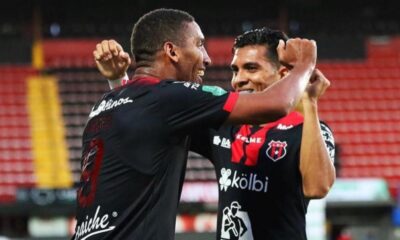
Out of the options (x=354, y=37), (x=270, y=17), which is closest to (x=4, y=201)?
(x=270, y=17)

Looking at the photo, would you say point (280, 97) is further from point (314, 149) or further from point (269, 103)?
point (314, 149)

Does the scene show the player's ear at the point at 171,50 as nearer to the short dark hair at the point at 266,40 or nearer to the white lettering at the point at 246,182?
the white lettering at the point at 246,182

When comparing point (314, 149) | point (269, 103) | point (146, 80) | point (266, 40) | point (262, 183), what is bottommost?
point (262, 183)

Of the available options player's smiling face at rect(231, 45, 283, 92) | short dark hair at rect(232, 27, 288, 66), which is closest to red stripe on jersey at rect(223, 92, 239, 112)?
player's smiling face at rect(231, 45, 283, 92)

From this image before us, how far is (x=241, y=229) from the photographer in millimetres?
3730

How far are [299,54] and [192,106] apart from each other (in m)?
0.43

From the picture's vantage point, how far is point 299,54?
3.27 m

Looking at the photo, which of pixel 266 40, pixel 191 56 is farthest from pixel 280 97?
pixel 266 40

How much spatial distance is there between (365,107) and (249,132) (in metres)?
10.4

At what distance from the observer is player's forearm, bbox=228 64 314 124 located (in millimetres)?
3084

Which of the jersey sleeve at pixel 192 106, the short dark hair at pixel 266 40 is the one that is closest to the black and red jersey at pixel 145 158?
the jersey sleeve at pixel 192 106

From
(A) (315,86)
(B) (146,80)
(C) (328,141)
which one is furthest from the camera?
(C) (328,141)

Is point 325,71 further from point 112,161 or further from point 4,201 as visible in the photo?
point 112,161

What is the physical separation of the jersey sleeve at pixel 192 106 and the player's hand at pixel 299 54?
0.82ft
